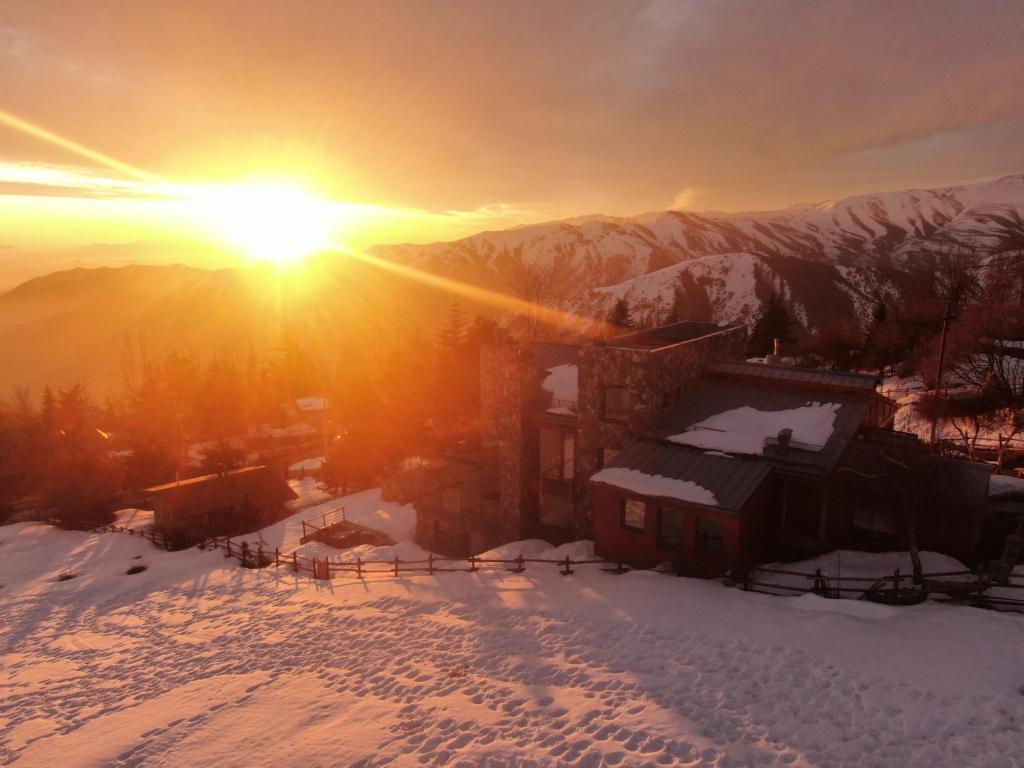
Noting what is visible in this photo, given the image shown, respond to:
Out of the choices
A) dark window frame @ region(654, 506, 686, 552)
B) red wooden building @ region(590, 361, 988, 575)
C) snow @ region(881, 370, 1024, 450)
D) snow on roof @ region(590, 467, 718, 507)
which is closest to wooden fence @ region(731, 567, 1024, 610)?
red wooden building @ region(590, 361, 988, 575)

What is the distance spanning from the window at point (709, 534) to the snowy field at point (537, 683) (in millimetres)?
1605

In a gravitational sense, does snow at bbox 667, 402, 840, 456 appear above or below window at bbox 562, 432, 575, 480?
above

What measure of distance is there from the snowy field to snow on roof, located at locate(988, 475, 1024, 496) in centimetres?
792

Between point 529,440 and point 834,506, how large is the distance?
12254 mm

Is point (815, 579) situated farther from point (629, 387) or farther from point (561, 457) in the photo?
point (561, 457)

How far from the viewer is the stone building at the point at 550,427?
21359mm

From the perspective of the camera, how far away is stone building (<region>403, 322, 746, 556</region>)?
2136 cm

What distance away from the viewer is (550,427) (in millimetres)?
24641

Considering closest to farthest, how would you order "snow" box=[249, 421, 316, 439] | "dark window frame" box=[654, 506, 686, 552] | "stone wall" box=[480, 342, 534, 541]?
"dark window frame" box=[654, 506, 686, 552] → "stone wall" box=[480, 342, 534, 541] → "snow" box=[249, 421, 316, 439]

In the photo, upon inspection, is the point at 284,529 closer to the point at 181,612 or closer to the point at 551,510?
the point at 181,612

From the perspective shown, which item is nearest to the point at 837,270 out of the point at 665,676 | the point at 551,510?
the point at 551,510

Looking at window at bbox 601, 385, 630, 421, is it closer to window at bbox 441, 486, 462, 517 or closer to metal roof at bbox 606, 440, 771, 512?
metal roof at bbox 606, 440, 771, 512

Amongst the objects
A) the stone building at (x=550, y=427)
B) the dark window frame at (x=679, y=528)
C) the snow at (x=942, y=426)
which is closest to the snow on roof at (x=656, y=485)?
the dark window frame at (x=679, y=528)

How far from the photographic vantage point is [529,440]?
2517 cm
